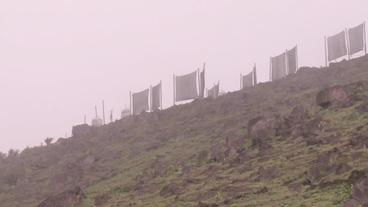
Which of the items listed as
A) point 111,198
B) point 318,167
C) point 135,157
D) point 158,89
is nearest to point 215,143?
point 135,157

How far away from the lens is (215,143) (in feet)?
133

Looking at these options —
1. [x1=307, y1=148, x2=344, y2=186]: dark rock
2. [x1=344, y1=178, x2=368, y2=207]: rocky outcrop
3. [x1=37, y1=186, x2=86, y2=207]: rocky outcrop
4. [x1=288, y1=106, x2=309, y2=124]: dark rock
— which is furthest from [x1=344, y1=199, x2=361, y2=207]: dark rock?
[x1=37, y1=186, x2=86, y2=207]: rocky outcrop

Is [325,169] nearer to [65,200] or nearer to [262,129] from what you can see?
[262,129]

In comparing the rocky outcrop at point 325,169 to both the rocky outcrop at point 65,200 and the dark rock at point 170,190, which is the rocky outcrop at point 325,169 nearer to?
the dark rock at point 170,190

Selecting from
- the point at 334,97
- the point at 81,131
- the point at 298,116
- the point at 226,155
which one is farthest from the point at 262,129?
the point at 81,131

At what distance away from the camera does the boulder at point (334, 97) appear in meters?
37.5

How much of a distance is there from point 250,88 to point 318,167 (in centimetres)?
3548

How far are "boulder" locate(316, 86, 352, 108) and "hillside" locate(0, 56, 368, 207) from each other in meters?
0.07

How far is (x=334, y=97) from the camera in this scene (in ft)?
125

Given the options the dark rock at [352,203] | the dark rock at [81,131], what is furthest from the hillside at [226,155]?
the dark rock at [81,131]

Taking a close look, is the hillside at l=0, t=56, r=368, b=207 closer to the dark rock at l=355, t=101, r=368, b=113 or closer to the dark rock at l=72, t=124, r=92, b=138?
the dark rock at l=355, t=101, r=368, b=113

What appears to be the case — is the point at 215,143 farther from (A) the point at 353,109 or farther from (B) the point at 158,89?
(B) the point at 158,89

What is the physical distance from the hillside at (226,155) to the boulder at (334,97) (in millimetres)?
73

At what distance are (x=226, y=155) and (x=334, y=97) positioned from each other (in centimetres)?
935
